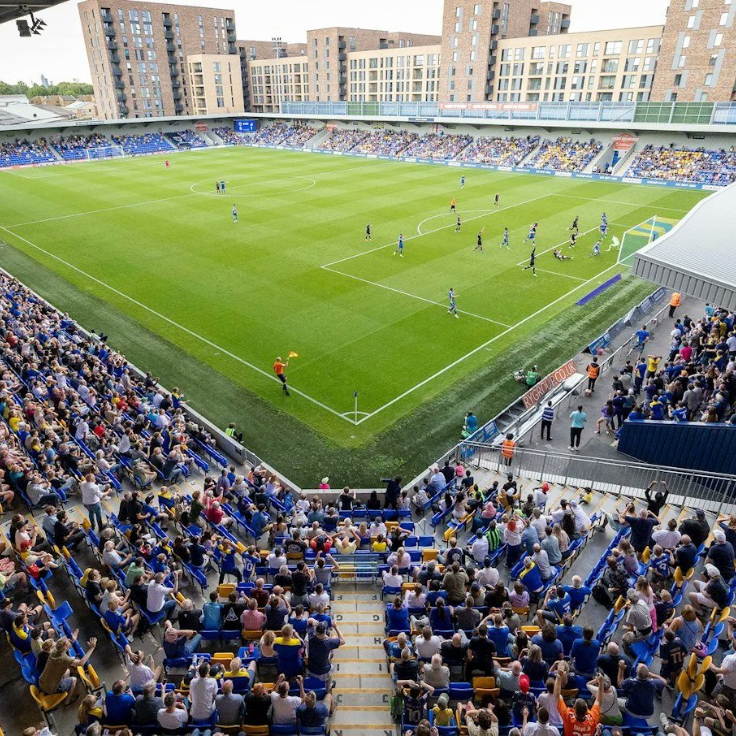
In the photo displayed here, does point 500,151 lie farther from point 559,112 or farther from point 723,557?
point 723,557

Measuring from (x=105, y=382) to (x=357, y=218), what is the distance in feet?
102

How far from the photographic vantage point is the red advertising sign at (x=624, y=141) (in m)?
67.2

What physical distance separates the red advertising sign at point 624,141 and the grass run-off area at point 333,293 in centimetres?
1344

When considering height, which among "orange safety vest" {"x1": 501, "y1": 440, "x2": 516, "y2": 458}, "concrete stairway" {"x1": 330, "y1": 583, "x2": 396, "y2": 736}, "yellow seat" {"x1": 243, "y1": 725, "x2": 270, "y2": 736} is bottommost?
"orange safety vest" {"x1": 501, "y1": 440, "x2": 516, "y2": 458}

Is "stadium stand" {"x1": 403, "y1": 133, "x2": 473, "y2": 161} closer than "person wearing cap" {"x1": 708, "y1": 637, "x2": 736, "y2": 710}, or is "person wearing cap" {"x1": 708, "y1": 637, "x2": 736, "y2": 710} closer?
"person wearing cap" {"x1": 708, "y1": 637, "x2": 736, "y2": 710}

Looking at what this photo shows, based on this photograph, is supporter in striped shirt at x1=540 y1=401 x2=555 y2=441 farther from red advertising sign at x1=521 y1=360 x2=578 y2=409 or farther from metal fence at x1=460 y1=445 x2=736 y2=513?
metal fence at x1=460 y1=445 x2=736 y2=513

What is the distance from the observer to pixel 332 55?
368 ft

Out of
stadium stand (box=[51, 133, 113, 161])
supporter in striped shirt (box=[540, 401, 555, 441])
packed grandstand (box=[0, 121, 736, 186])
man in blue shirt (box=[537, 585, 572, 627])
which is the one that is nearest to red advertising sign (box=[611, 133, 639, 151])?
packed grandstand (box=[0, 121, 736, 186])

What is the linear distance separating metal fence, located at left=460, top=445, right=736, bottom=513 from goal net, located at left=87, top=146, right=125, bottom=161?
84776 mm

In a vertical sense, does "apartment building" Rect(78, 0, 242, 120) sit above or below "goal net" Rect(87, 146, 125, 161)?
above

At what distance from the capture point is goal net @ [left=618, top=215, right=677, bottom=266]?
123 ft

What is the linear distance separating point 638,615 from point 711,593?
4.47 ft

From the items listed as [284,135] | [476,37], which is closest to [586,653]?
[476,37]

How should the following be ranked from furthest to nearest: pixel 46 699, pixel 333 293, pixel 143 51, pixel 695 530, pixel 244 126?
pixel 143 51 → pixel 244 126 → pixel 333 293 → pixel 695 530 → pixel 46 699
